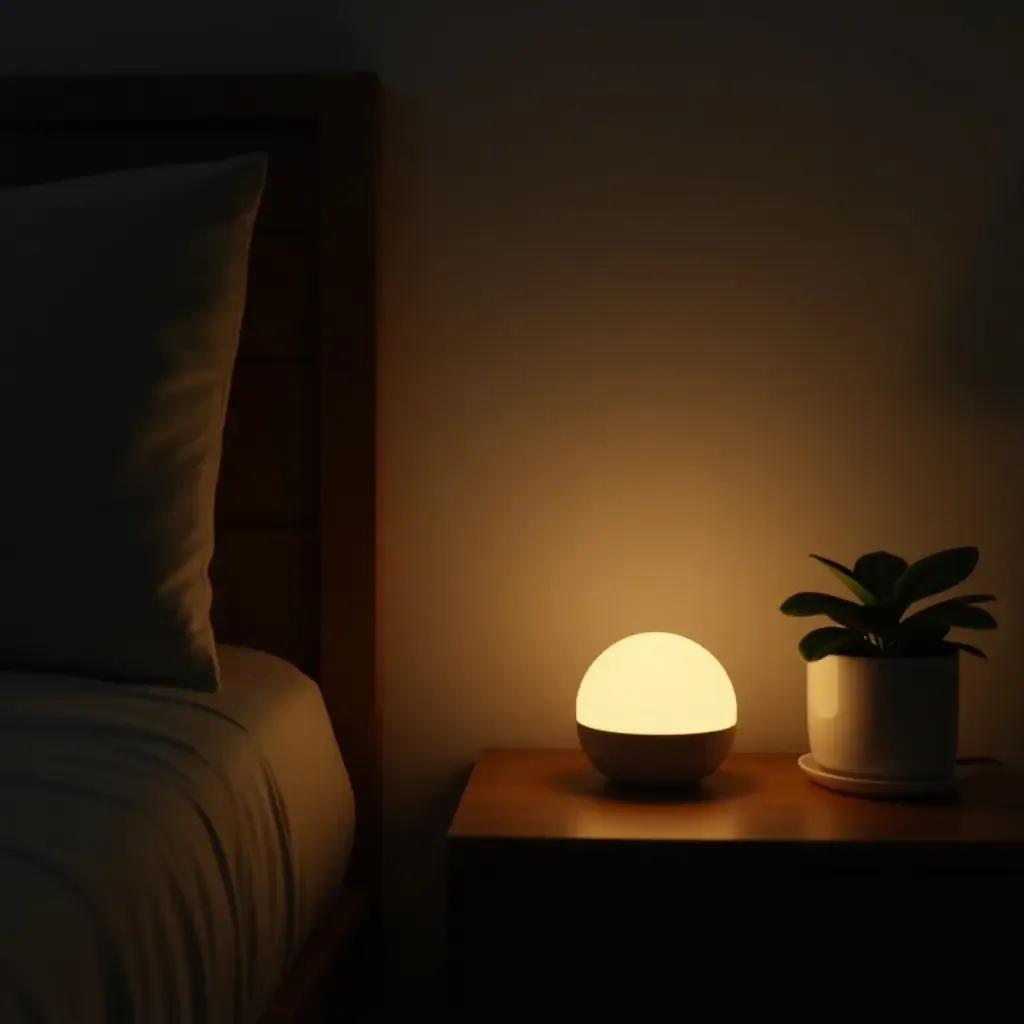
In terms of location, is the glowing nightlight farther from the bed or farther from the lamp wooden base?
the bed

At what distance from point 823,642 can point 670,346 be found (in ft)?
1.34

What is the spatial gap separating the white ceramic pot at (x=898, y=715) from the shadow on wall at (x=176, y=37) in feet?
2.79

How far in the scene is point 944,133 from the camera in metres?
1.34

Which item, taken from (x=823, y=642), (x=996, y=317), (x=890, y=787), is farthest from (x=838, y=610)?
(x=996, y=317)

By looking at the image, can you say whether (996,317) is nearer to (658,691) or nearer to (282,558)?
(658,691)

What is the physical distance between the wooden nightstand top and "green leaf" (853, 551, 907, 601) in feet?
0.61

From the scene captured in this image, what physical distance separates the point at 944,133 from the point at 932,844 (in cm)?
78

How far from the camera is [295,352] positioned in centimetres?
134

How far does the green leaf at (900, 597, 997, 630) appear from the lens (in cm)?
107

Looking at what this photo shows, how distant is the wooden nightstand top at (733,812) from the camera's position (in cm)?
98

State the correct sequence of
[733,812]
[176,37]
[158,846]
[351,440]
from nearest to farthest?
[158,846]
[733,812]
[351,440]
[176,37]

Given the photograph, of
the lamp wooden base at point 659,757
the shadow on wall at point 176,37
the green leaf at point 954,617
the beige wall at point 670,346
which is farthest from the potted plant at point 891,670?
the shadow on wall at point 176,37

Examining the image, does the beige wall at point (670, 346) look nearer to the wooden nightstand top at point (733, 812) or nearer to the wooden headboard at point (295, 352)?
the wooden headboard at point (295, 352)

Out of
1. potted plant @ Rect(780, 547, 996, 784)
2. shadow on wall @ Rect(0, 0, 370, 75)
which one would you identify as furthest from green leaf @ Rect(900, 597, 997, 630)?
shadow on wall @ Rect(0, 0, 370, 75)
